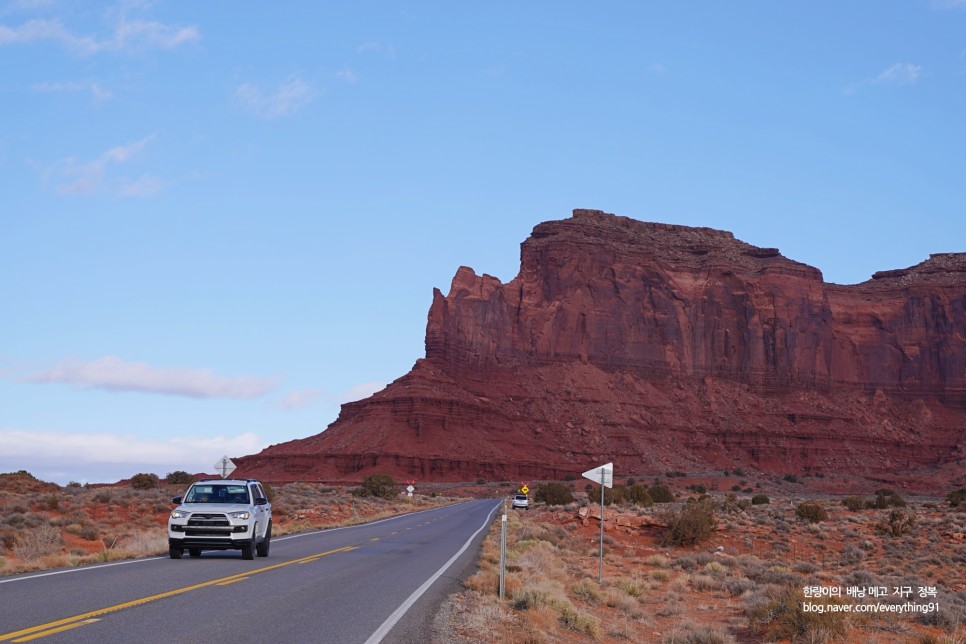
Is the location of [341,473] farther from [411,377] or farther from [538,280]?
[538,280]

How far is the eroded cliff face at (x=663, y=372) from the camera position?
12331cm

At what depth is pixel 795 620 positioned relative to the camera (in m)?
13.9

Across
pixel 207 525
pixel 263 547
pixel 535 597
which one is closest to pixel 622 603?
pixel 535 597

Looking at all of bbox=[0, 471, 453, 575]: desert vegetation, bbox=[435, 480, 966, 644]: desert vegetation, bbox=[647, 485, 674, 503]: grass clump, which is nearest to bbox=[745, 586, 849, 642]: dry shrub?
bbox=[435, 480, 966, 644]: desert vegetation

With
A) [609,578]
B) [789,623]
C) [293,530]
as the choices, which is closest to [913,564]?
[609,578]

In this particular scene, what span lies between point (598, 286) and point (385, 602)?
134460mm

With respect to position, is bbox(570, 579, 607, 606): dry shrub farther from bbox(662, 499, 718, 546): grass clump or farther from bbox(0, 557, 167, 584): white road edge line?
bbox(662, 499, 718, 546): grass clump

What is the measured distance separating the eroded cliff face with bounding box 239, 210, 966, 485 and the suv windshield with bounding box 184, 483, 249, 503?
94.0 m

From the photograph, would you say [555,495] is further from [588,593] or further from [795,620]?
[795,620]

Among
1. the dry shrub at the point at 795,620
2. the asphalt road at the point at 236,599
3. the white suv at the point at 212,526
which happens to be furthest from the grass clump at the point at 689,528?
the white suv at the point at 212,526

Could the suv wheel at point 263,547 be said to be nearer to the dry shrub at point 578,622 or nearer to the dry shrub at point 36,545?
the dry shrub at point 36,545

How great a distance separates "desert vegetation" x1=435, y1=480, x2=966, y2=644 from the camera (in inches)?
538

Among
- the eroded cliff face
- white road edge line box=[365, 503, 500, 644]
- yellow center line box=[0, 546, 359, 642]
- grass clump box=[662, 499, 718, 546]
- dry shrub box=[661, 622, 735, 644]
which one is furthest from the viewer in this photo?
the eroded cliff face

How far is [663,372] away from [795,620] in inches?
5193
